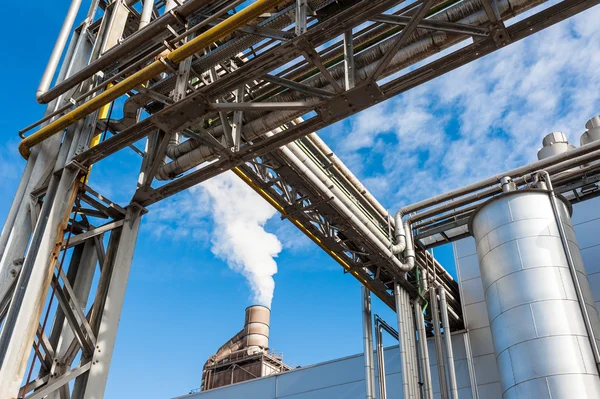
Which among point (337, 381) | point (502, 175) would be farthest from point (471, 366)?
point (502, 175)

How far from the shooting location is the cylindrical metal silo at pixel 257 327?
2866cm

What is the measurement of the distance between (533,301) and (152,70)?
927 cm

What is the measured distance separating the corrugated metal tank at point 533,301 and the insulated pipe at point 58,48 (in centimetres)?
1042

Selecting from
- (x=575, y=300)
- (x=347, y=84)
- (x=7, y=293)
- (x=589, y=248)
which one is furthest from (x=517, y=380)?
(x=7, y=293)

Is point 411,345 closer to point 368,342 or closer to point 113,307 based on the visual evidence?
point 368,342

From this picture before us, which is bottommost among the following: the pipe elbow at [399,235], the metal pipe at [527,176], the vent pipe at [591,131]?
the pipe elbow at [399,235]

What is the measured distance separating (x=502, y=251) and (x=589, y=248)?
187 inches

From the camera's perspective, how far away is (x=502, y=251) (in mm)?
13344

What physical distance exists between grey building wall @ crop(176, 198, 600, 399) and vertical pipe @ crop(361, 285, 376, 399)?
2.45m

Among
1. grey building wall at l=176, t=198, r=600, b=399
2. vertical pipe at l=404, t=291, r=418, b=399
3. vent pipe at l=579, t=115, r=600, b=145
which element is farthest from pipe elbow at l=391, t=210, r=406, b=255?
vent pipe at l=579, t=115, r=600, b=145

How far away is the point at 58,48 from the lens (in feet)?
32.9

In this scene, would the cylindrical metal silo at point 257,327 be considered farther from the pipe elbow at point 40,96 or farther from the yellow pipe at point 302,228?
the pipe elbow at point 40,96

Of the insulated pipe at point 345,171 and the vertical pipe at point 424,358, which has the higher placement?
the insulated pipe at point 345,171

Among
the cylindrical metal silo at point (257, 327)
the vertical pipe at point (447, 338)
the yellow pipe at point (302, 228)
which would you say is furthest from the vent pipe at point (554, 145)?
the cylindrical metal silo at point (257, 327)
